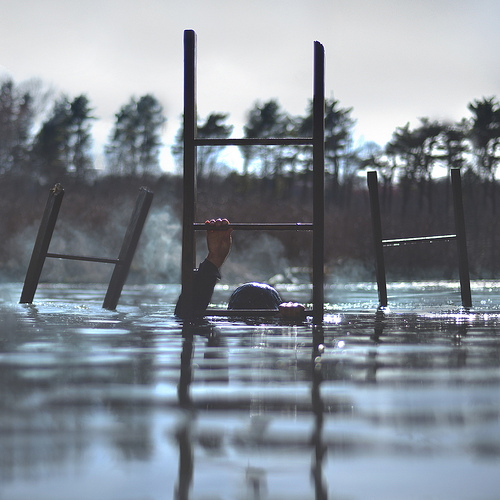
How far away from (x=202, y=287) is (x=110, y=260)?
178 cm

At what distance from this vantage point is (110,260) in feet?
A: 25.3

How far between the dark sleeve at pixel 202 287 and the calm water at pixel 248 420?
191 cm

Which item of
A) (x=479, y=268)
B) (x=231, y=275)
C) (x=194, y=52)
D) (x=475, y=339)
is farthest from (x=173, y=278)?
(x=475, y=339)

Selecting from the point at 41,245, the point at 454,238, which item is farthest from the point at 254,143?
the point at 454,238

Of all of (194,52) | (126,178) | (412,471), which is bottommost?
(412,471)

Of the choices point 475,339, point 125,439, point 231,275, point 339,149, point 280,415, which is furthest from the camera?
point 339,149

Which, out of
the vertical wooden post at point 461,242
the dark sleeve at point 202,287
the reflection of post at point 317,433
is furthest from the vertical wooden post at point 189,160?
the vertical wooden post at point 461,242

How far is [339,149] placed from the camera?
4828 cm

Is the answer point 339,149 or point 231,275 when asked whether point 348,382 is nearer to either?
point 231,275

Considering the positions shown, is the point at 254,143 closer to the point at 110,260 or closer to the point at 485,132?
the point at 110,260

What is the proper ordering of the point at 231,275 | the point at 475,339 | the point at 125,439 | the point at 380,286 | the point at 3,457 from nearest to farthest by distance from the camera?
the point at 3,457
the point at 125,439
the point at 475,339
the point at 380,286
the point at 231,275

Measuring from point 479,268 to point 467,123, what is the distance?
19256mm

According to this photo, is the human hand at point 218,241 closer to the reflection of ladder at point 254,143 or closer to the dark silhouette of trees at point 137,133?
the reflection of ladder at point 254,143

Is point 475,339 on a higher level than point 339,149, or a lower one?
lower
